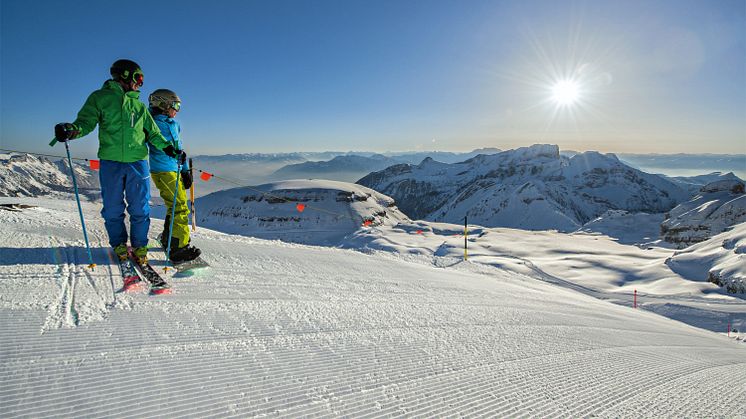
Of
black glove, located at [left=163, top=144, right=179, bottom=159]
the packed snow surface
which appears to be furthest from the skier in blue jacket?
the packed snow surface

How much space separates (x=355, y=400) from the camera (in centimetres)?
206

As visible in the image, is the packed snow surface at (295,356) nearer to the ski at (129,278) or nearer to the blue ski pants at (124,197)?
the ski at (129,278)

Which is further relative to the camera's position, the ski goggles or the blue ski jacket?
the blue ski jacket

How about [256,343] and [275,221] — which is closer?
[256,343]

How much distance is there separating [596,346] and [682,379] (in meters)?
0.76

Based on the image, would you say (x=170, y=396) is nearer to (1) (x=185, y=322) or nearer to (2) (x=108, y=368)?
(2) (x=108, y=368)

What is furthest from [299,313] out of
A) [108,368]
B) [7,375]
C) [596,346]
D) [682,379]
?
[682,379]

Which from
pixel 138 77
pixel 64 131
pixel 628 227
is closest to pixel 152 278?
pixel 64 131

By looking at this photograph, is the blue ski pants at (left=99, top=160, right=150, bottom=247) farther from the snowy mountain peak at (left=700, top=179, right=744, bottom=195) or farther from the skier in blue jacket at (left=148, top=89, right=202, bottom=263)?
the snowy mountain peak at (left=700, top=179, right=744, bottom=195)

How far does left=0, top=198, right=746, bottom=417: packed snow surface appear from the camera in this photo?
1.92m

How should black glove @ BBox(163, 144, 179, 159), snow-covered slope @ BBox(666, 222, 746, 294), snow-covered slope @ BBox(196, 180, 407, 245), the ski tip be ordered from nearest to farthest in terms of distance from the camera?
the ski tip
black glove @ BBox(163, 144, 179, 159)
snow-covered slope @ BBox(666, 222, 746, 294)
snow-covered slope @ BBox(196, 180, 407, 245)

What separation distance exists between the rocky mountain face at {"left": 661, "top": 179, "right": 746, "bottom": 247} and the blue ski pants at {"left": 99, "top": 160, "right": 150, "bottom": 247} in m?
61.6

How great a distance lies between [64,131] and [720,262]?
33431mm

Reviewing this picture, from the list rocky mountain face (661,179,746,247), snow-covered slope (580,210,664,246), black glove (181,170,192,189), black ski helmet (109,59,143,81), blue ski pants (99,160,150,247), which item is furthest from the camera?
snow-covered slope (580,210,664,246)
